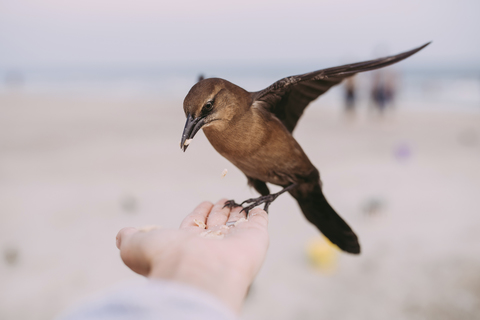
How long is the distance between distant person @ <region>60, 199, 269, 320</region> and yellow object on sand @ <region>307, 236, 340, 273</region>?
282 cm

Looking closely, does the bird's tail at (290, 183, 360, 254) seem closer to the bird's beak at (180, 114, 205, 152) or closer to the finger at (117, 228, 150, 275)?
the bird's beak at (180, 114, 205, 152)

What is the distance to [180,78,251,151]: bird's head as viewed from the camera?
184 centimetres

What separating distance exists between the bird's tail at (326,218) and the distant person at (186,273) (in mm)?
397

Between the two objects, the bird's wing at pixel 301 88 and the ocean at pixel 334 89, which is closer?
the bird's wing at pixel 301 88

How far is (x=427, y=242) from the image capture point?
5293mm

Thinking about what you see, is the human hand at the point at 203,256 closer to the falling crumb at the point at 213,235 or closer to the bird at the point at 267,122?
the falling crumb at the point at 213,235

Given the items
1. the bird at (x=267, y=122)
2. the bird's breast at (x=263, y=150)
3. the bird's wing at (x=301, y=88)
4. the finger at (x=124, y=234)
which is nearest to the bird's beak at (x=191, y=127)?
the bird at (x=267, y=122)

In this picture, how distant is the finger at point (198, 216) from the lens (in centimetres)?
239

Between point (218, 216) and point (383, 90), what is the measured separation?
967 cm

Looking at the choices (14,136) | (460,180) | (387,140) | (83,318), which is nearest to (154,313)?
(83,318)

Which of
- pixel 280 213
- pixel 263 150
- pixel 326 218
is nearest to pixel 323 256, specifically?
pixel 280 213

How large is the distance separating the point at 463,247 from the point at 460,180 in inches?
103

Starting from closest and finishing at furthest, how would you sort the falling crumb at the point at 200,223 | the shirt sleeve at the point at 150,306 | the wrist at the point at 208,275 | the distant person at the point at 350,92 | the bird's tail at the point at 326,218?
1. the shirt sleeve at the point at 150,306
2. the wrist at the point at 208,275
3. the falling crumb at the point at 200,223
4. the bird's tail at the point at 326,218
5. the distant person at the point at 350,92

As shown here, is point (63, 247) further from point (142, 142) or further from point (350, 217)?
point (142, 142)
